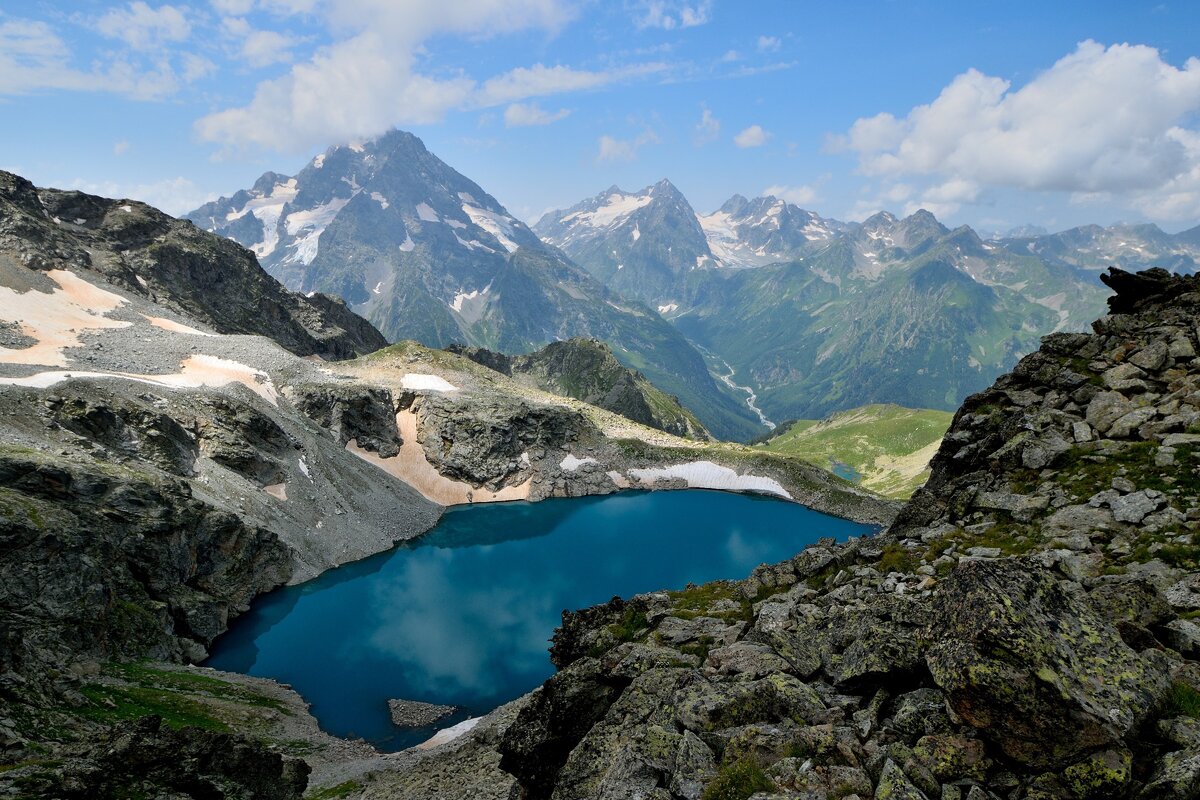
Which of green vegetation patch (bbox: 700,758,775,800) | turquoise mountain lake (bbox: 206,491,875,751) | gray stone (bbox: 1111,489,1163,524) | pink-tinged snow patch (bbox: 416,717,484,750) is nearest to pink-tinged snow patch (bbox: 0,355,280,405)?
turquoise mountain lake (bbox: 206,491,875,751)

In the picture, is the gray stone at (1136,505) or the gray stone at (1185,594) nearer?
the gray stone at (1185,594)

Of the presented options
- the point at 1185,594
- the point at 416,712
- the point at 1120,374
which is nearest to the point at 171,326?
the point at 416,712

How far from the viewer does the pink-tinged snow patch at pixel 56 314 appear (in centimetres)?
7456

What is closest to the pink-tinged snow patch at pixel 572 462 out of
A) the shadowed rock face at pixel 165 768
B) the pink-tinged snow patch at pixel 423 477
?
the pink-tinged snow patch at pixel 423 477

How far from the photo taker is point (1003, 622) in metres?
10.7

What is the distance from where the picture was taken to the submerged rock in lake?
44.3 m

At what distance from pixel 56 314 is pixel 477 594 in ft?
250

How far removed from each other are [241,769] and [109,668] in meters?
20.8

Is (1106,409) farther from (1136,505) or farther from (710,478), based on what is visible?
(710,478)

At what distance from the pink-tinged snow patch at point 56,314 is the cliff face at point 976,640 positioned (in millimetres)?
82079

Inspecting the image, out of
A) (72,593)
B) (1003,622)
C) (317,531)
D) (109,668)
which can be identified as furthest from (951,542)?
(317,531)

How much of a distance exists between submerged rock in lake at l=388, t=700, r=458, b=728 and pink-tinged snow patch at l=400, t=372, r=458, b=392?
82285 mm

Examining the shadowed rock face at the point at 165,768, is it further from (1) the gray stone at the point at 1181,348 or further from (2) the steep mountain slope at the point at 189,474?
(1) the gray stone at the point at 1181,348

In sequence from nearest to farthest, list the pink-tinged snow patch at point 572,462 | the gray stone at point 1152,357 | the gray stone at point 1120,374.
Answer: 1. the gray stone at point 1152,357
2. the gray stone at point 1120,374
3. the pink-tinged snow patch at point 572,462
